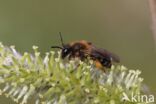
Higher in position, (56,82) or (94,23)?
(56,82)

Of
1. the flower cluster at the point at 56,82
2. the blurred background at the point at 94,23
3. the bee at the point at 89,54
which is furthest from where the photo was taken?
the blurred background at the point at 94,23

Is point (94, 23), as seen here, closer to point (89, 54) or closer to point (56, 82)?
point (89, 54)

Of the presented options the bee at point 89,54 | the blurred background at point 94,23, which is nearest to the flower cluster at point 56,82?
the bee at point 89,54

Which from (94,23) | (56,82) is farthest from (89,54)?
(94,23)

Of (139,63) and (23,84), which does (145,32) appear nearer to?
(139,63)

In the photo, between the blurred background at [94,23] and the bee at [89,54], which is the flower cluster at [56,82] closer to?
the bee at [89,54]

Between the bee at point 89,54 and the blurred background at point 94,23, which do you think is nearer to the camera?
the bee at point 89,54

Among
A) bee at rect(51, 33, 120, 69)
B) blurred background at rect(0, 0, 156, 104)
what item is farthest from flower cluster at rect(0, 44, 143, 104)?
blurred background at rect(0, 0, 156, 104)
